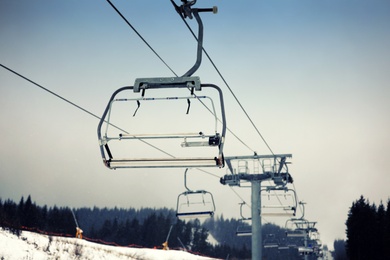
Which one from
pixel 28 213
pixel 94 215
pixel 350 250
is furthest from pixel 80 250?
pixel 94 215

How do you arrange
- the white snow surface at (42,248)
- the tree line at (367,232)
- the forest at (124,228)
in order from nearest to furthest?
the white snow surface at (42,248) → the tree line at (367,232) → the forest at (124,228)

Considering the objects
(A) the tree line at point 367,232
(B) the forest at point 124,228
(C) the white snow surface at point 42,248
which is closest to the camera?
(C) the white snow surface at point 42,248

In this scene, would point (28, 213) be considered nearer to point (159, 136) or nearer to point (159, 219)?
point (159, 219)

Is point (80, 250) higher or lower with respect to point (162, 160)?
lower

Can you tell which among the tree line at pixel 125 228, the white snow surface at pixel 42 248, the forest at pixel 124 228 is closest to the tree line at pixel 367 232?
the forest at pixel 124 228

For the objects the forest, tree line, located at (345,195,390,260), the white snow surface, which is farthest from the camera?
the forest

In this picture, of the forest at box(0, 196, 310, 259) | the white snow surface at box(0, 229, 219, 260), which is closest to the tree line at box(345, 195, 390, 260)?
the forest at box(0, 196, 310, 259)

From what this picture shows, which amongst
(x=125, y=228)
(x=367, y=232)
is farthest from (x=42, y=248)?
(x=125, y=228)

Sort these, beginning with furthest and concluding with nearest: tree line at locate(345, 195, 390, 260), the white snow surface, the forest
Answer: the forest
tree line at locate(345, 195, 390, 260)
the white snow surface

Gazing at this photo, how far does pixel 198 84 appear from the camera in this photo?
4828 mm

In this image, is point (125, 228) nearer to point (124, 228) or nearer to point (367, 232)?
point (124, 228)

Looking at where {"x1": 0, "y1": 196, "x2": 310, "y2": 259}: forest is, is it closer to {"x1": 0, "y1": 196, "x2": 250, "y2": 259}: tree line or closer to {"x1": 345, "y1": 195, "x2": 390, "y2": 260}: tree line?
{"x1": 0, "y1": 196, "x2": 250, "y2": 259}: tree line

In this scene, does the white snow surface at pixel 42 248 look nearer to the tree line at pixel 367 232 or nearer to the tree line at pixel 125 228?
the tree line at pixel 367 232

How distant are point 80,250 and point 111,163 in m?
27.4
